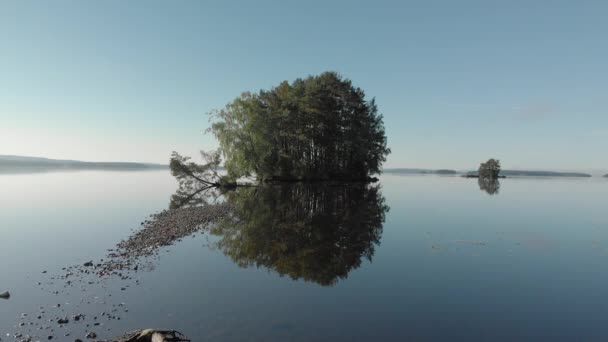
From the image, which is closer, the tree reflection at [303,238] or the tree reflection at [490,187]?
the tree reflection at [303,238]

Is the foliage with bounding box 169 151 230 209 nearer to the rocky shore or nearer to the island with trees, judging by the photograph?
the island with trees

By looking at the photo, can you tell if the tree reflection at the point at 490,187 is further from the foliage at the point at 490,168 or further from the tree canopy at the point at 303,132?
the foliage at the point at 490,168

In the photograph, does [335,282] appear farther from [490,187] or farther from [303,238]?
[490,187]

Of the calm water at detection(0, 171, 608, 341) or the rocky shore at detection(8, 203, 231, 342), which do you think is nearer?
the rocky shore at detection(8, 203, 231, 342)

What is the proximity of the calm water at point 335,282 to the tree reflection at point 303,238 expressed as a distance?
0.44 feet

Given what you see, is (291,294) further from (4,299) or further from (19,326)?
(4,299)

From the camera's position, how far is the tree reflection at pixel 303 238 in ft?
50.1

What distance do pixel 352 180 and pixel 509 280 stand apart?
2841 inches

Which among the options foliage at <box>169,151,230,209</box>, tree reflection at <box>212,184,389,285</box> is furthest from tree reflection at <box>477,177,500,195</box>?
foliage at <box>169,151,230,209</box>

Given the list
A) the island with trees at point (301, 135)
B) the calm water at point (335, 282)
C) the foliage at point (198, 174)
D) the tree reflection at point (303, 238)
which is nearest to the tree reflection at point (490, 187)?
the island with trees at point (301, 135)

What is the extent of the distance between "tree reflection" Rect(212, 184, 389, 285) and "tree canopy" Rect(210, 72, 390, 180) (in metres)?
33.2

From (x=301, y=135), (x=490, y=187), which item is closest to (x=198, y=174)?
(x=301, y=135)

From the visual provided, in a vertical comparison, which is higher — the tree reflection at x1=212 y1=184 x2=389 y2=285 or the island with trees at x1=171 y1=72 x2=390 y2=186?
the island with trees at x1=171 y1=72 x2=390 y2=186

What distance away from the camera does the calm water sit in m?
9.11
